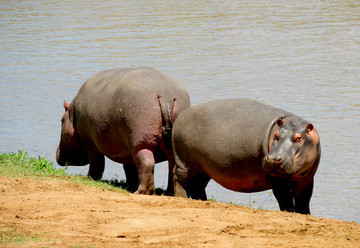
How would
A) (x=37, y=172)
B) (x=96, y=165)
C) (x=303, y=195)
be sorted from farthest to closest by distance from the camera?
1. (x=96, y=165)
2. (x=37, y=172)
3. (x=303, y=195)

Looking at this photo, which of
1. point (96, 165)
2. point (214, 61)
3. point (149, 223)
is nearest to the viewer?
point (149, 223)

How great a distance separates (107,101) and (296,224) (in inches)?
145

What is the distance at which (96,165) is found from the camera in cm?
1009

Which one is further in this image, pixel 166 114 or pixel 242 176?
pixel 166 114

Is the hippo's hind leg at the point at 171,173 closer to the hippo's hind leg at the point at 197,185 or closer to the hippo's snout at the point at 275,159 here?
the hippo's hind leg at the point at 197,185

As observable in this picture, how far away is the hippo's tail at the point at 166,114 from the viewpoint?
8945mm

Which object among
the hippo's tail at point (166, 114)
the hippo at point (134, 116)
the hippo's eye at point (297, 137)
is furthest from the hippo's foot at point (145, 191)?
the hippo's eye at point (297, 137)

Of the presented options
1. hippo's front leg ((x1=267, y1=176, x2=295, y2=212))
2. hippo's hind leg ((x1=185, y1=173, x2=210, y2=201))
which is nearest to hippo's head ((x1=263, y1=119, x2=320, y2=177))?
hippo's front leg ((x1=267, y1=176, x2=295, y2=212))

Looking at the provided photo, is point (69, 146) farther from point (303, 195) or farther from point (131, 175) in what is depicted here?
point (303, 195)

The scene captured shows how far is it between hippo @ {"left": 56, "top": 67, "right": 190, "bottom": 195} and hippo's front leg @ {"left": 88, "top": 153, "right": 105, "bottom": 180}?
0.55 ft

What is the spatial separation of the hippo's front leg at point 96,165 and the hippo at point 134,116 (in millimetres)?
169

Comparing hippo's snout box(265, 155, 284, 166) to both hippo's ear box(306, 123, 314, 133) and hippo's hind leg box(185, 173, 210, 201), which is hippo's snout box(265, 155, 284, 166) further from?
hippo's hind leg box(185, 173, 210, 201)

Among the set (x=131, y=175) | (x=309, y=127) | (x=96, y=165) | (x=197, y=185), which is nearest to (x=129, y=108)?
(x=197, y=185)

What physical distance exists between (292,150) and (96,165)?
365 centimetres
